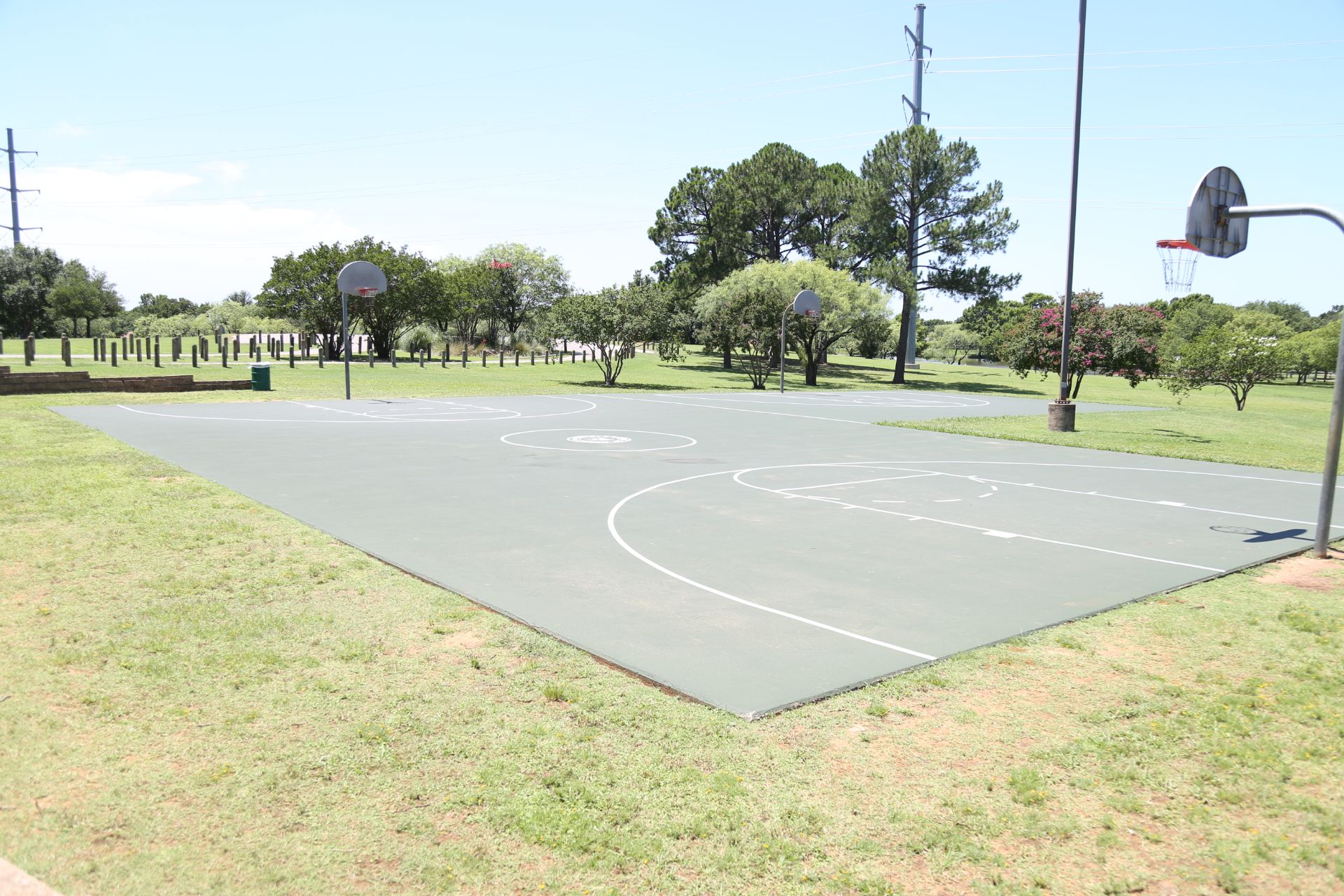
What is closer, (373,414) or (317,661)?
(317,661)

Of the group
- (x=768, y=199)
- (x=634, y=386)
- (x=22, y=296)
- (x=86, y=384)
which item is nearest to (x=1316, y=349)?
(x=768, y=199)

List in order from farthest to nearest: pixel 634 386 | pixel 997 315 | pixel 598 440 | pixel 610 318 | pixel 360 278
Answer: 1. pixel 997 315
2. pixel 634 386
3. pixel 610 318
4. pixel 360 278
5. pixel 598 440

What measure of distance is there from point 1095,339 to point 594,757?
115ft

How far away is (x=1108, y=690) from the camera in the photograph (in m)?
5.46

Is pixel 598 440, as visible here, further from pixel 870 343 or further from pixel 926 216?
pixel 870 343

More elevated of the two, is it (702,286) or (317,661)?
(702,286)

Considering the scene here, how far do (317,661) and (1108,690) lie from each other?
4.90 metres

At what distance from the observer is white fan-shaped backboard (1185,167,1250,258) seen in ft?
31.0

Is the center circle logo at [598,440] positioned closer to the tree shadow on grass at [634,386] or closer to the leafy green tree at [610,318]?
the tree shadow on grass at [634,386]

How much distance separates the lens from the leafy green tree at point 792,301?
139 feet

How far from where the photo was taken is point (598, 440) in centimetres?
1805

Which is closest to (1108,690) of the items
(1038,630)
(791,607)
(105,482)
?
(1038,630)

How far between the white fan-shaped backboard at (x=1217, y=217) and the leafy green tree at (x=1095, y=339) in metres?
25.3

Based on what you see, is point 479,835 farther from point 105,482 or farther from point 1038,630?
point 105,482
